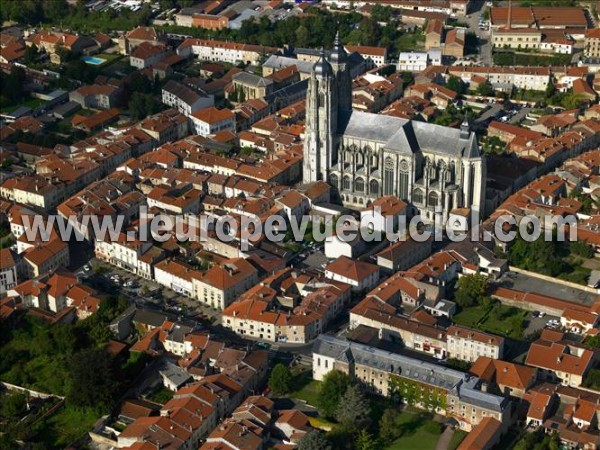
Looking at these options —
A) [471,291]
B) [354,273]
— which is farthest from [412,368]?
[354,273]

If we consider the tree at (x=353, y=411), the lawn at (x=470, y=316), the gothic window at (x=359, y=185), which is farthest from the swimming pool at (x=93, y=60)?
the tree at (x=353, y=411)

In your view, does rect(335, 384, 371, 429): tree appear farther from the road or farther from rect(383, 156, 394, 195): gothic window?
the road

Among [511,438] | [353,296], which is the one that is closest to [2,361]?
[353,296]

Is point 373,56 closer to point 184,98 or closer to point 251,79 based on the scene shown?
point 251,79

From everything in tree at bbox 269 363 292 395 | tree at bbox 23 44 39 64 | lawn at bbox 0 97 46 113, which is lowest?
tree at bbox 269 363 292 395

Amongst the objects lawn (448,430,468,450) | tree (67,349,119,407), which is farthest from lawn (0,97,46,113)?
lawn (448,430,468,450)

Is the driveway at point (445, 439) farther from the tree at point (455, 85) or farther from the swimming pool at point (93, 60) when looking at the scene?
the swimming pool at point (93, 60)
